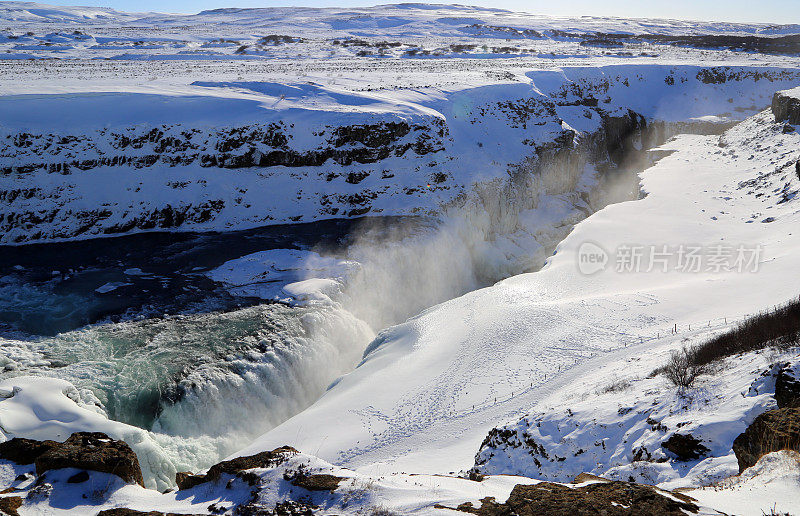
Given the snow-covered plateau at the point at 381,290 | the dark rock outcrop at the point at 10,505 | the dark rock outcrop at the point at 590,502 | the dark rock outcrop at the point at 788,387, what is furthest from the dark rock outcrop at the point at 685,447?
the dark rock outcrop at the point at 10,505

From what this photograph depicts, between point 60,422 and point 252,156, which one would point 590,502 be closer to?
point 60,422

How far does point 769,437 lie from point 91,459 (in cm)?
954

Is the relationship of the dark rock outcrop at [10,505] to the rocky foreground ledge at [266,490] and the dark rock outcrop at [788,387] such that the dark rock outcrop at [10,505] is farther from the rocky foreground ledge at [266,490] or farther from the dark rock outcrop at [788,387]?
the dark rock outcrop at [788,387]

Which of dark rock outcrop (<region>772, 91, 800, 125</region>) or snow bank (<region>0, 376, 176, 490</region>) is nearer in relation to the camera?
snow bank (<region>0, 376, 176, 490</region>)

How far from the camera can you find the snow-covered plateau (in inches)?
303

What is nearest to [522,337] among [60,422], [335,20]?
[60,422]

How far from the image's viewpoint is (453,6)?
16375 cm

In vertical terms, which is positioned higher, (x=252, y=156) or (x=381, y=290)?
(x=252, y=156)

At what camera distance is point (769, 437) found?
22.2ft

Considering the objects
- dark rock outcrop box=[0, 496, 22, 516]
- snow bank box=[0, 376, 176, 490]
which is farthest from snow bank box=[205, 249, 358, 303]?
dark rock outcrop box=[0, 496, 22, 516]

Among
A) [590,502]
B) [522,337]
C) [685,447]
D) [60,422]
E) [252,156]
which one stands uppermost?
[252,156]

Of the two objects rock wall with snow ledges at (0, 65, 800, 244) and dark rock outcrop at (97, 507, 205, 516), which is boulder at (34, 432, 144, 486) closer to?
dark rock outcrop at (97, 507, 205, 516)

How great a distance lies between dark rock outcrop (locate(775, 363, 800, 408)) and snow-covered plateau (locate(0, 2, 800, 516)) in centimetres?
4

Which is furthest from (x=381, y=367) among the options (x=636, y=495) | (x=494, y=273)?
(x=494, y=273)
